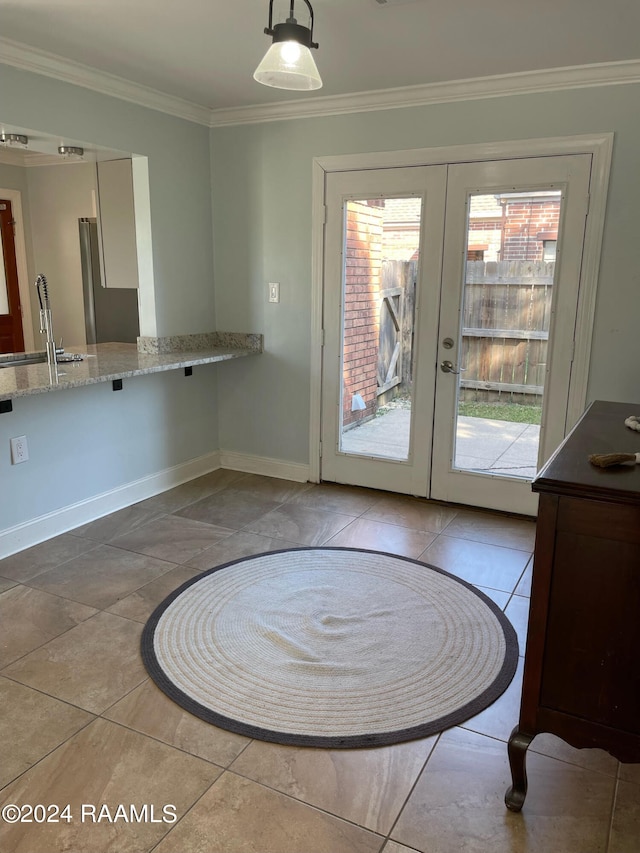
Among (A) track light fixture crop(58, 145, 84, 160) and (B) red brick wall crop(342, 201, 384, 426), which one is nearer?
(A) track light fixture crop(58, 145, 84, 160)

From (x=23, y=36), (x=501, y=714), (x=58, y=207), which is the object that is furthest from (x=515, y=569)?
(x=58, y=207)

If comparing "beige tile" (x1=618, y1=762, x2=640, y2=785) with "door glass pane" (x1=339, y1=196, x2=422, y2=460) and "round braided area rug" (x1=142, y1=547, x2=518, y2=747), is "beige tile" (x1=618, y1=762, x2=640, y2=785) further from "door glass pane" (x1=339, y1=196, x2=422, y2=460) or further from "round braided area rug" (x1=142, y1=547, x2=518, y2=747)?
"door glass pane" (x1=339, y1=196, x2=422, y2=460)

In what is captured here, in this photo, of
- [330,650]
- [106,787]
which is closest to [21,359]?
[330,650]

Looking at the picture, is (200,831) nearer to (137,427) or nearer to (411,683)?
(411,683)

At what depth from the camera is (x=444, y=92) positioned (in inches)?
138

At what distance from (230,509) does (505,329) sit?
1942 millimetres

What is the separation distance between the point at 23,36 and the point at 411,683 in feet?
10.3

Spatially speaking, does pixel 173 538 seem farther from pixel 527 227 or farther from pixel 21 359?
pixel 527 227

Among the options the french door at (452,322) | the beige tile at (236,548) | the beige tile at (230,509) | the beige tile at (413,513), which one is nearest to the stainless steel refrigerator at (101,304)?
the beige tile at (230,509)

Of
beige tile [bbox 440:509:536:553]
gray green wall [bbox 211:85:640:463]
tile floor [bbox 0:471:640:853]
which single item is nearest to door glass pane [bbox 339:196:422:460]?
gray green wall [bbox 211:85:640:463]

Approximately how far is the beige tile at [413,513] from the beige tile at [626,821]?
1.86 m

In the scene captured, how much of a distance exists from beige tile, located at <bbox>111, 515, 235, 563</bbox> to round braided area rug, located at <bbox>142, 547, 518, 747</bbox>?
30cm

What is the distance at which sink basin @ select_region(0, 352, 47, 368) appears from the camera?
3.80m

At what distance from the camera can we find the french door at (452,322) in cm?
349
